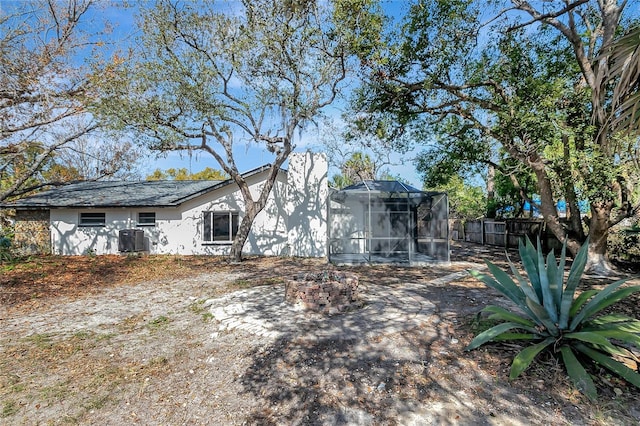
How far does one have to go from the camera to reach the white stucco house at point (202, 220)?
13.6 metres

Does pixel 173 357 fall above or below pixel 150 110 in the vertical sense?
below

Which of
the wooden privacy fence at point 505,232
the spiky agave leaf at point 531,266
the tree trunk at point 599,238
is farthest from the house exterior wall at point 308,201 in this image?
the spiky agave leaf at point 531,266

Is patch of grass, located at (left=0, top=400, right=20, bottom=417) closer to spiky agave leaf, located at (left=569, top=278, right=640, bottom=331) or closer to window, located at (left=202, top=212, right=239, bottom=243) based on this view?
spiky agave leaf, located at (left=569, top=278, right=640, bottom=331)

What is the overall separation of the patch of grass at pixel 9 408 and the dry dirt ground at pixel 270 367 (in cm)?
1

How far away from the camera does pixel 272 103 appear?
1064 cm

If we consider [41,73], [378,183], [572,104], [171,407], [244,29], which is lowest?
[171,407]

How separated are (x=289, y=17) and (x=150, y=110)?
15.8ft

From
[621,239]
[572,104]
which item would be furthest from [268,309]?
[621,239]

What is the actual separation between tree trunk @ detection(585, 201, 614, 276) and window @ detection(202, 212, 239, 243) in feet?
39.6

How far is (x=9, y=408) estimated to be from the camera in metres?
2.95

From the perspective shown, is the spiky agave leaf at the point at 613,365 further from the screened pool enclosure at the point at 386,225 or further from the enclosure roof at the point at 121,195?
the enclosure roof at the point at 121,195

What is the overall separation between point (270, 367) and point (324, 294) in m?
2.07

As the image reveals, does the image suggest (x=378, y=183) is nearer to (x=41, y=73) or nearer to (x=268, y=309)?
(x=268, y=309)

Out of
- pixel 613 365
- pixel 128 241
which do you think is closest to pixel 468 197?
pixel 128 241
